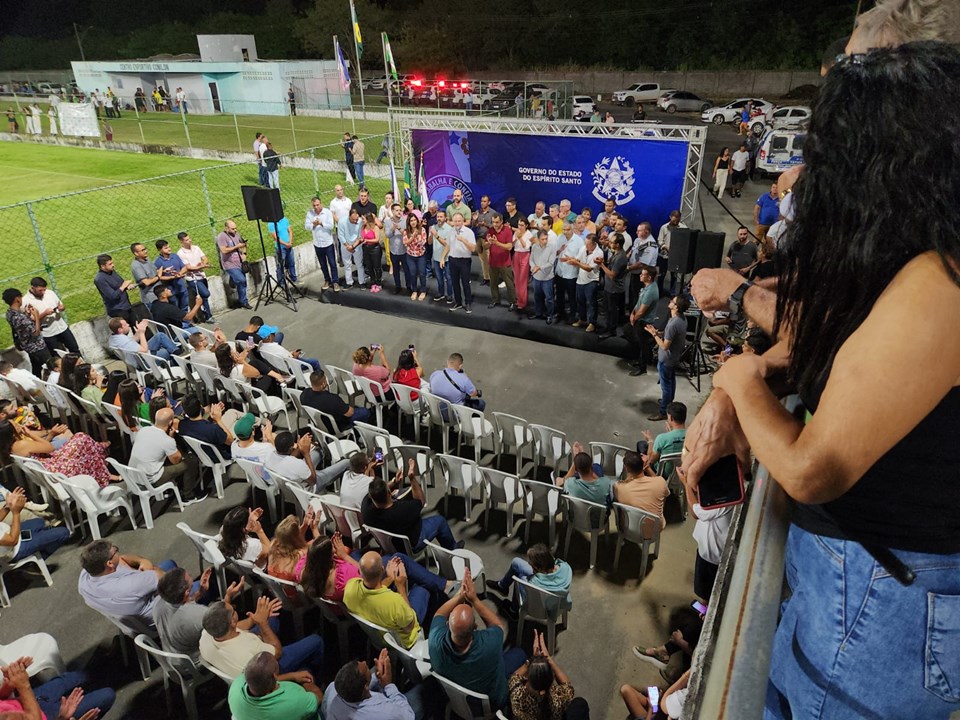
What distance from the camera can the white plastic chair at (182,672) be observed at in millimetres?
4113

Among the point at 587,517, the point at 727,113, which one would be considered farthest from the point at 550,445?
the point at 727,113

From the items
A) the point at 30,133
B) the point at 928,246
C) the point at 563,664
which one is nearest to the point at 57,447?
the point at 563,664

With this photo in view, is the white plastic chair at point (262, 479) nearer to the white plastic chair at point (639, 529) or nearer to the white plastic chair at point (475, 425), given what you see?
the white plastic chair at point (475, 425)

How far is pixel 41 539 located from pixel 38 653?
5.63 ft

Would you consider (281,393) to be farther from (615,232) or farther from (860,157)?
(860,157)

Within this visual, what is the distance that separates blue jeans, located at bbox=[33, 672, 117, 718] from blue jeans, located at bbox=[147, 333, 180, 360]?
5530 mm

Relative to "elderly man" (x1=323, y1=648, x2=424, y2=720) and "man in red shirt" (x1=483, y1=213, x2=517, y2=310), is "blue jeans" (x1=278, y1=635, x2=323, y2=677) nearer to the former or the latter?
"elderly man" (x1=323, y1=648, x2=424, y2=720)

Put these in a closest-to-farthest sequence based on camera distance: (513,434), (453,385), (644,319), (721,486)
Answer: (721,486), (513,434), (453,385), (644,319)

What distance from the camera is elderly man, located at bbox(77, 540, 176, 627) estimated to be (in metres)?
4.38

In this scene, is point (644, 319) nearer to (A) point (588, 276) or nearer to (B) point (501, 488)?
(A) point (588, 276)

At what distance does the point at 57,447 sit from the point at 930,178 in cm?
779

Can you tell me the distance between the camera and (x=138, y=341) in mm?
8992

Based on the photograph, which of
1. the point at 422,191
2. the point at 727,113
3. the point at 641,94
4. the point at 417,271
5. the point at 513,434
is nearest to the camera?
the point at 513,434

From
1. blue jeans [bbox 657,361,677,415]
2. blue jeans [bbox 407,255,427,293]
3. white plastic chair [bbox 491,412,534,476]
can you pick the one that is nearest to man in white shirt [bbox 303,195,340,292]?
blue jeans [bbox 407,255,427,293]
